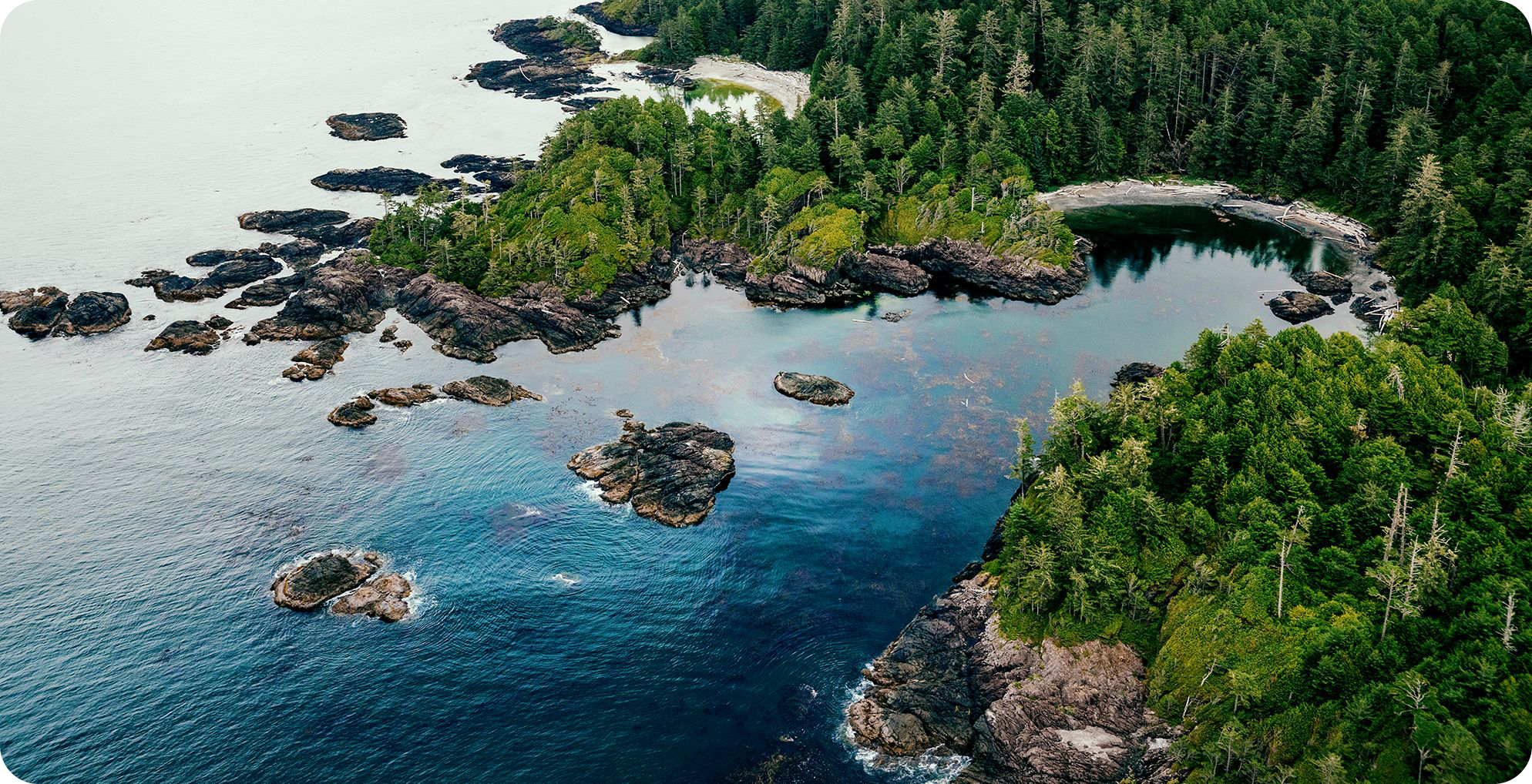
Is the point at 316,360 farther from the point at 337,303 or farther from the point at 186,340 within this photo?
the point at 186,340

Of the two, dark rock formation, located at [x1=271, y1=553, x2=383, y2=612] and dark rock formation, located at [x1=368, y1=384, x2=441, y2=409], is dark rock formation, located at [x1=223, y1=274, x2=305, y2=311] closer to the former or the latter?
dark rock formation, located at [x1=368, y1=384, x2=441, y2=409]

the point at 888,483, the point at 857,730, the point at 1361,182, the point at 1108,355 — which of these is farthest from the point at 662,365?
the point at 1361,182

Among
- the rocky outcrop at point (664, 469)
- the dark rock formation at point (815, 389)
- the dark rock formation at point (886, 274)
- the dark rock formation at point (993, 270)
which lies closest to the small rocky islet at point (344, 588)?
the rocky outcrop at point (664, 469)

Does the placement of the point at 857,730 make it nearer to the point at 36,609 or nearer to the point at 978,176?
the point at 36,609

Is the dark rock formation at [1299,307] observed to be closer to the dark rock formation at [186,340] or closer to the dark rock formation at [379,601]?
the dark rock formation at [379,601]

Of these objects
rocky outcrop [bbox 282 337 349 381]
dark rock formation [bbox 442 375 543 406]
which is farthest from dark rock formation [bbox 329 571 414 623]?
rocky outcrop [bbox 282 337 349 381]
